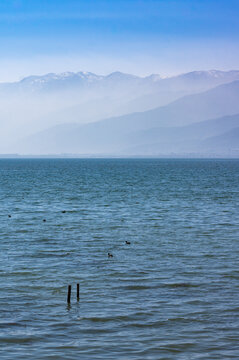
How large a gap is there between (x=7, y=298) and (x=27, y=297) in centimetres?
82

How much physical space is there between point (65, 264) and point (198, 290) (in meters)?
8.10

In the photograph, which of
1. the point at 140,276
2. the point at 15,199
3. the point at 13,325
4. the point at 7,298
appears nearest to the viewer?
the point at 13,325

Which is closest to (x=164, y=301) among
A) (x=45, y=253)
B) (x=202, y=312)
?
(x=202, y=312)

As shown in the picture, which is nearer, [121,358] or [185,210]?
[121,358]

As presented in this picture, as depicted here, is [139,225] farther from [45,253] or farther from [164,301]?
[164,301]

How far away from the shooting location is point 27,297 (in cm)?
2311

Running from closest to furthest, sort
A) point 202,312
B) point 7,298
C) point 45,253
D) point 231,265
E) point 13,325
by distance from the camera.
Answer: point 13,325, point 202,312, point 7,298, point 231,265, point 45,253

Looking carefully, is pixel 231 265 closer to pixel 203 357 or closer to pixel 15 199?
pixel 203 357

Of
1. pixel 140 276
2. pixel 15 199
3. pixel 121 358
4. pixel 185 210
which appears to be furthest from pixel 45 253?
pixel 15 199

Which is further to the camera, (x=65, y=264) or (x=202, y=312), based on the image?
(x=65, y=264)

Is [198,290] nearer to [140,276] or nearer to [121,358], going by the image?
[140,276]

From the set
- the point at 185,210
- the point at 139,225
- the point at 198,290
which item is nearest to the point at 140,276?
the point at 198,290

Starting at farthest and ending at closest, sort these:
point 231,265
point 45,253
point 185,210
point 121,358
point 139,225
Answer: point 185,210, point 139,225, point 45,253, point 231,265, point 121,358

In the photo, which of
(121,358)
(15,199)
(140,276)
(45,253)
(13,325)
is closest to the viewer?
(121,358)
